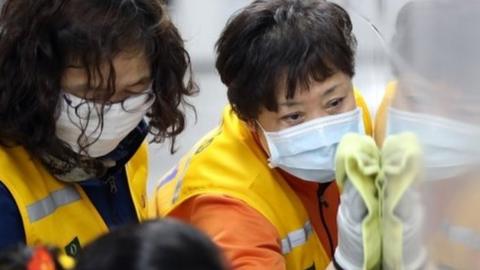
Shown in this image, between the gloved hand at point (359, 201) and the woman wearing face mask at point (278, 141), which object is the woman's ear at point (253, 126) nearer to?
the woman wearing face mask at point (278, 141)

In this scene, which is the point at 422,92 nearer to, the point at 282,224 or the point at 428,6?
the point at 428,6

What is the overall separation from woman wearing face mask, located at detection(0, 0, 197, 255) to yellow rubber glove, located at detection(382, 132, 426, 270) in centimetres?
35

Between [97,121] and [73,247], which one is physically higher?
[97,121]

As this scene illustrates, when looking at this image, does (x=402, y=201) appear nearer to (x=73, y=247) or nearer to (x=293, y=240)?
(x=293, y=240)

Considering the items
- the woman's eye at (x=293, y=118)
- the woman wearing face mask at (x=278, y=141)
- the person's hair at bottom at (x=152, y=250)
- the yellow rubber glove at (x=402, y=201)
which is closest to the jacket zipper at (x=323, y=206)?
the woman wearing face mask at (x=278, y=141)

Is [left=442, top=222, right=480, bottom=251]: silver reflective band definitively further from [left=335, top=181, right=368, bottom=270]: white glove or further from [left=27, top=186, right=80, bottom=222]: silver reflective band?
[left=27, top=186, right=80, bottom=222]: silver reflective band

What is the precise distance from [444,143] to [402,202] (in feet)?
0.33

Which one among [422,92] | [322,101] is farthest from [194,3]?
[422,92]

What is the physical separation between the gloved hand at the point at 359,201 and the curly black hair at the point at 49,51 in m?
0.32

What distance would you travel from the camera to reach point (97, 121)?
3.51ft

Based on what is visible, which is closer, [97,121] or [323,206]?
[97,121]

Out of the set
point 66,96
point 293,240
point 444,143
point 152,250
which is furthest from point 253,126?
point 152,250

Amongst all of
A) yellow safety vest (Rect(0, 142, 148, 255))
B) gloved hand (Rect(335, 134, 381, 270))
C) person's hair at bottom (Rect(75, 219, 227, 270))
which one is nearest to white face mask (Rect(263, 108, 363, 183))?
gloved hand (Rect(335, 134, 381, 270))

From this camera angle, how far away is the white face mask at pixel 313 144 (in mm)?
1140
